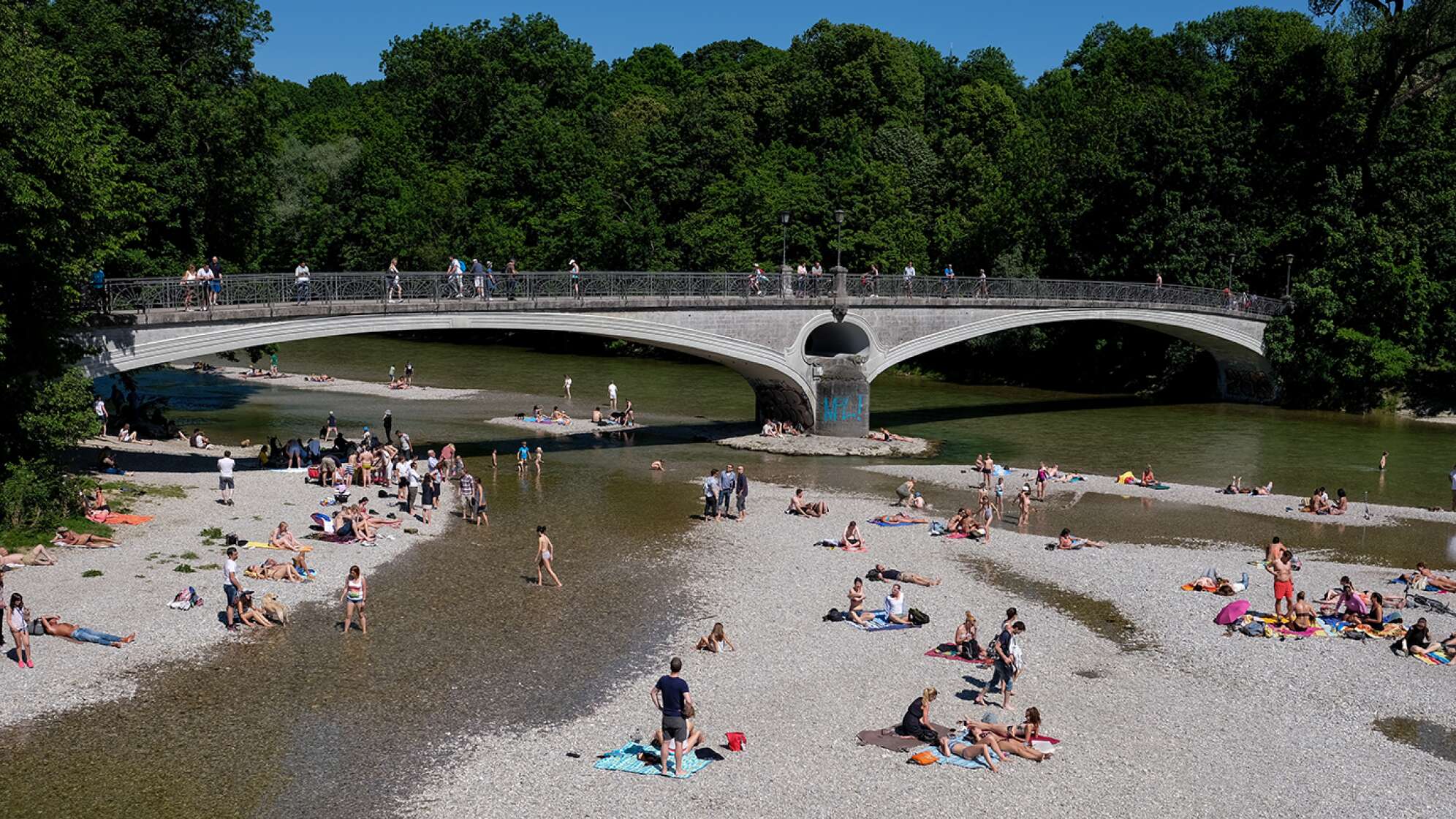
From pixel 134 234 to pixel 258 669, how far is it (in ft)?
57.9

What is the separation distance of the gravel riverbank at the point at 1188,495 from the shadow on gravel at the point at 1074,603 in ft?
28.2

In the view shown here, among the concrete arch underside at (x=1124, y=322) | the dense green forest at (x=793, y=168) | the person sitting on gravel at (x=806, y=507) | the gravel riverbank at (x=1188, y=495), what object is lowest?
the gravel riverbank at (x=1188, y=495)

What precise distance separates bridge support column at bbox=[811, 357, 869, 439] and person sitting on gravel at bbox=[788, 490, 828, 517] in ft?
45.2

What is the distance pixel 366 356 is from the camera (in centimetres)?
7738

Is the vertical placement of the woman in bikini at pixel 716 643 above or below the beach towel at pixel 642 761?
above

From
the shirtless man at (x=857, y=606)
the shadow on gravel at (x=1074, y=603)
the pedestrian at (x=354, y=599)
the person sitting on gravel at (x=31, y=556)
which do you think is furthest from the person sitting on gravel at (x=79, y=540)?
the shadow on gravel at (x=1074, y=603)

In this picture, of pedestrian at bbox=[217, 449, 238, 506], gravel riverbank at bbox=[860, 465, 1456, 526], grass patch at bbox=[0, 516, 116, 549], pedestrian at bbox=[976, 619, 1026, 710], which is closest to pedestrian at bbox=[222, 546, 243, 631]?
grass patch at bbox=[0, 516, 116, 549]

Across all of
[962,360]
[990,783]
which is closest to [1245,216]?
[962,360]

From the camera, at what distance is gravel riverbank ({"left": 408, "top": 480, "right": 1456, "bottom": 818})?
1568cm

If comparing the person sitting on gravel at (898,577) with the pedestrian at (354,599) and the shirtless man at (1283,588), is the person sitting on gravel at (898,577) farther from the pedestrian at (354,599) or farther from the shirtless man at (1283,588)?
the pedestrian at (354,599)

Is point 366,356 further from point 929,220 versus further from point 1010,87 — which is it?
point 1010,87

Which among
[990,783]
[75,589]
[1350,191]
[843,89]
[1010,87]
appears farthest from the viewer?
[1010,87]

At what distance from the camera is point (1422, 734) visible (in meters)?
18.2

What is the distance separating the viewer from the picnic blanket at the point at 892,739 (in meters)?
17.1
